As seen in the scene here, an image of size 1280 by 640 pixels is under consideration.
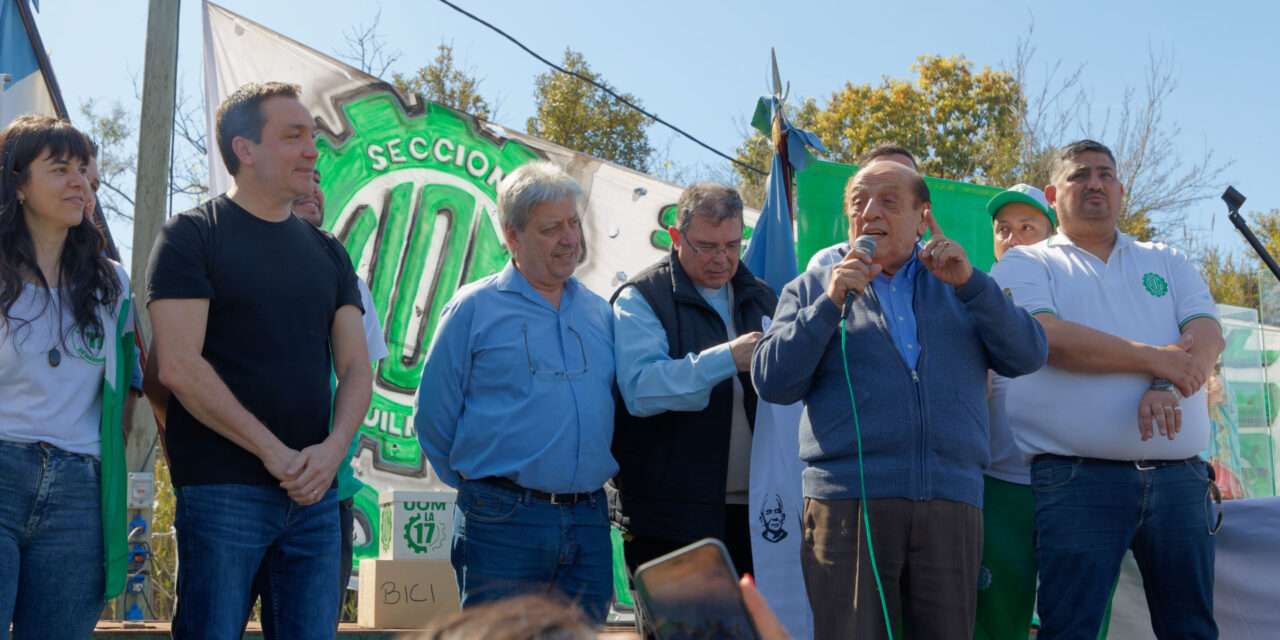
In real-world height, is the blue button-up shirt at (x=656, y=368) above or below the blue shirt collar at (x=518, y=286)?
below

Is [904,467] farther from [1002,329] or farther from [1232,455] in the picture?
[1232,455]

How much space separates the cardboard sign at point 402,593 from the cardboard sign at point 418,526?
69 mm

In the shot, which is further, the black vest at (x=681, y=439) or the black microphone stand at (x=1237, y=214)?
the black microphone stand at (x=1237, y=214)

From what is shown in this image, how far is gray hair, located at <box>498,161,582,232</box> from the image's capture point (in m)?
3.70

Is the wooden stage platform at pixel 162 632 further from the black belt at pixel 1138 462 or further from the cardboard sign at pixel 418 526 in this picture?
the black belt at pixel 1138 462

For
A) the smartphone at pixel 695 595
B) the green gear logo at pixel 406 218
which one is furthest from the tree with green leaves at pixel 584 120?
the smartphone at pixel 695 595

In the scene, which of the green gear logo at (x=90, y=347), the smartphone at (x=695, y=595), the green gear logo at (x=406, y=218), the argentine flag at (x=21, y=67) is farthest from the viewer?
the green gear logo at (x=406, y=218)

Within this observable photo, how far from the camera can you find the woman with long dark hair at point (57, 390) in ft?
9.65

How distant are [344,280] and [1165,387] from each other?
2.26m

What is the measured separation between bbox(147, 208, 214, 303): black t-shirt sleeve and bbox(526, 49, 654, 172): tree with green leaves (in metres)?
19.5

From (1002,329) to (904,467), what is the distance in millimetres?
458

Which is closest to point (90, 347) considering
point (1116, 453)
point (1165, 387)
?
point (1116, 453)

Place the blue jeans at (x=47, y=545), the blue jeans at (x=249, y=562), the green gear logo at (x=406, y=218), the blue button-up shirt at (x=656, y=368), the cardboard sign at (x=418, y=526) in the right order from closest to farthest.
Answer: the blue jeans at (x=47, y=545) < the blue jeans at (x=249, y=562) < the blue button-up shirt at (x=656, y=368) < the cardboard sign at (x=418, y=526) < the green gear logo at (x=406, y=218)

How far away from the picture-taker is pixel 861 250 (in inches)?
127
